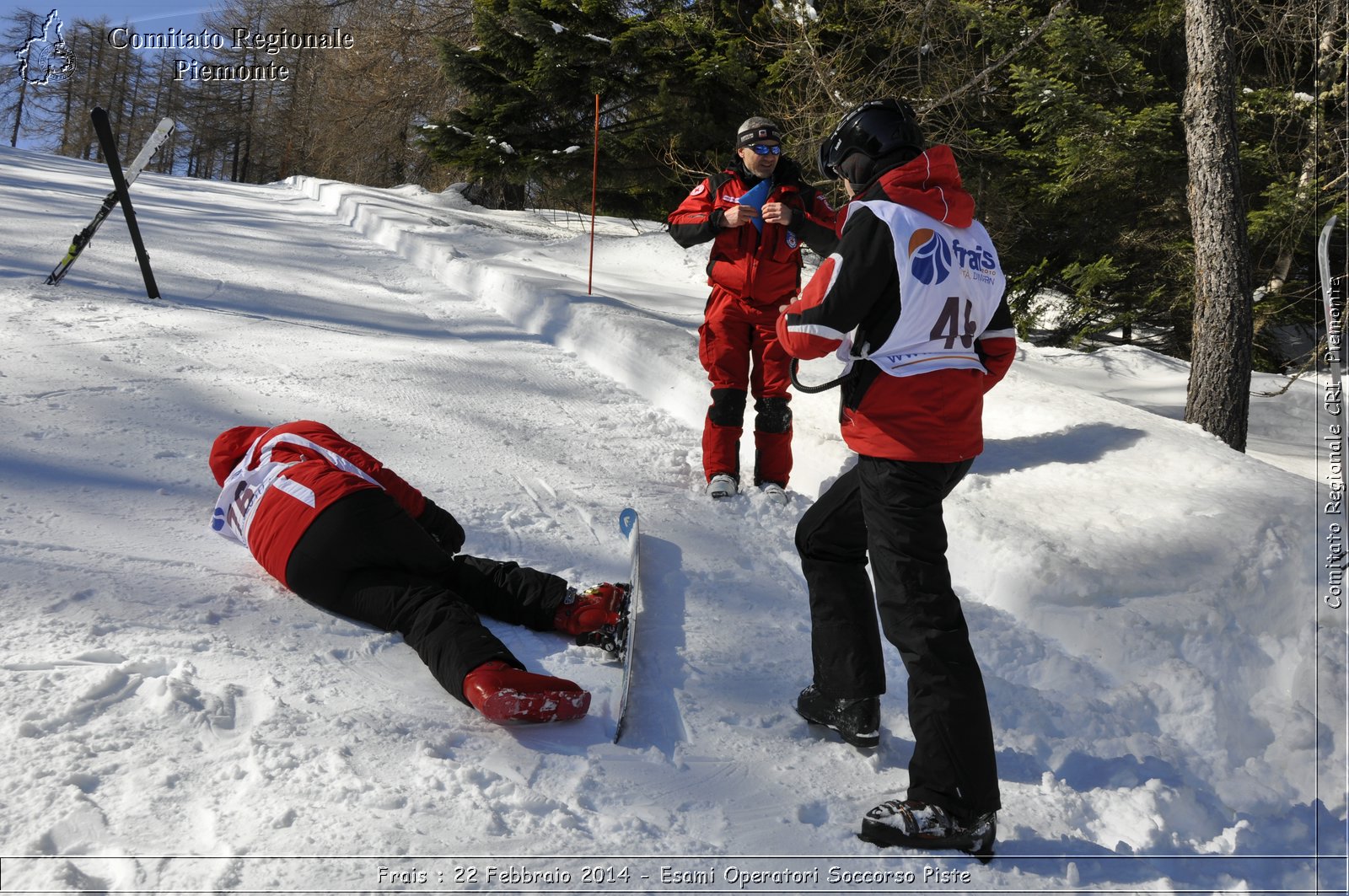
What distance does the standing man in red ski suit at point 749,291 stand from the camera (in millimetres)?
4426

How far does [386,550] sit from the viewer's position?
119 inches

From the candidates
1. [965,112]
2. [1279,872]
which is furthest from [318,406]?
[965,112]

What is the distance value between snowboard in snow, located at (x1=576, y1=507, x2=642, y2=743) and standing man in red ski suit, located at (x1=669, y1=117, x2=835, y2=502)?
1185mm

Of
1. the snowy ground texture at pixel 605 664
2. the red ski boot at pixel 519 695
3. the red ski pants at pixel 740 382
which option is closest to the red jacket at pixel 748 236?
the red ski pants at pixel 740 382


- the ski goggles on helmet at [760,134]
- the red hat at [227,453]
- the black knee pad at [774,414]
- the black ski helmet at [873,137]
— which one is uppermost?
the ski goggles on helmet at [760,134]

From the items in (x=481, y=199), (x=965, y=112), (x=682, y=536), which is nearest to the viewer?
(x=682, y=536)

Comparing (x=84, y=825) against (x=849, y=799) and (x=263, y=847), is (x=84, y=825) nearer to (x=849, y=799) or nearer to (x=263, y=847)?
(x=263, y=847)

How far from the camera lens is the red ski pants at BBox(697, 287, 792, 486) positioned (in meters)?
4.65

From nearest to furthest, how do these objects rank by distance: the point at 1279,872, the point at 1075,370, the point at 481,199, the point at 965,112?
the point at 1279,872
the point at 1075,370
the point at 965,112
the point at 481,199

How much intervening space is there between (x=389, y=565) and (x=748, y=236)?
2491mm

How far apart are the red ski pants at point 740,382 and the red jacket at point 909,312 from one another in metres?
2.07

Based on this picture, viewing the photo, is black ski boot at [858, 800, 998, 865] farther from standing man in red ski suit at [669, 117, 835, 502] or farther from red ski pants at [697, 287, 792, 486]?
red ski pants at [697, 287, 792, 486]

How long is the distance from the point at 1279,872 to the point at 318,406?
487 centimetres

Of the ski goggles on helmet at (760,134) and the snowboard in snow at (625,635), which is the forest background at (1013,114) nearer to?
the ski goggles on helmet at (760,134)
